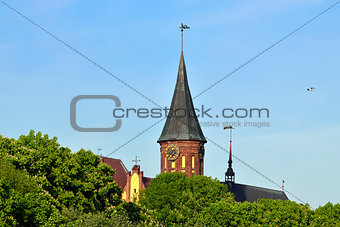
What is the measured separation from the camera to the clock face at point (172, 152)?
124562 mm

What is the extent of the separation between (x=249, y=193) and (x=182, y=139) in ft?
100

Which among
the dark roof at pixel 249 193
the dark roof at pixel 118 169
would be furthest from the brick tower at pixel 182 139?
the dark roof at pixel 249 193

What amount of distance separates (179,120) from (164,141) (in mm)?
4036

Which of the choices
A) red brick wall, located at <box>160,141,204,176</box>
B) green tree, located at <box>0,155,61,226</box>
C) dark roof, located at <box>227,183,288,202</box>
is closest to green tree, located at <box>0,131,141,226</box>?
green tree, located at <box>0,155,61,226</box>

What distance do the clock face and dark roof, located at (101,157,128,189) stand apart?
9.71 metres

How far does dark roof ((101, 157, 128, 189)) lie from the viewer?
130 m

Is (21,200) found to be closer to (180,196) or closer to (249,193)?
(180,196)

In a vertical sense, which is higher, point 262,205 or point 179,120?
point 179,120

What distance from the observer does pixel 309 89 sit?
73.3m

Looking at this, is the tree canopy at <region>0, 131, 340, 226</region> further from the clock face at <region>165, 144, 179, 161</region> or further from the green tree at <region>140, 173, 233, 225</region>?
the clock face at <region>165, 144, 179, 161</region>

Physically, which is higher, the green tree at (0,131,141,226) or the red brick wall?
the red brick wall

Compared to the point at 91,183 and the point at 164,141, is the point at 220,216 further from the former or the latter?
the point at 164,141

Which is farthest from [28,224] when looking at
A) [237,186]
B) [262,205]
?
[237,186]

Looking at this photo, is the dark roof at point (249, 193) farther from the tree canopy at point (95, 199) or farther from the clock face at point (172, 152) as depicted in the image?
the tree canopy at point (95, 199)
